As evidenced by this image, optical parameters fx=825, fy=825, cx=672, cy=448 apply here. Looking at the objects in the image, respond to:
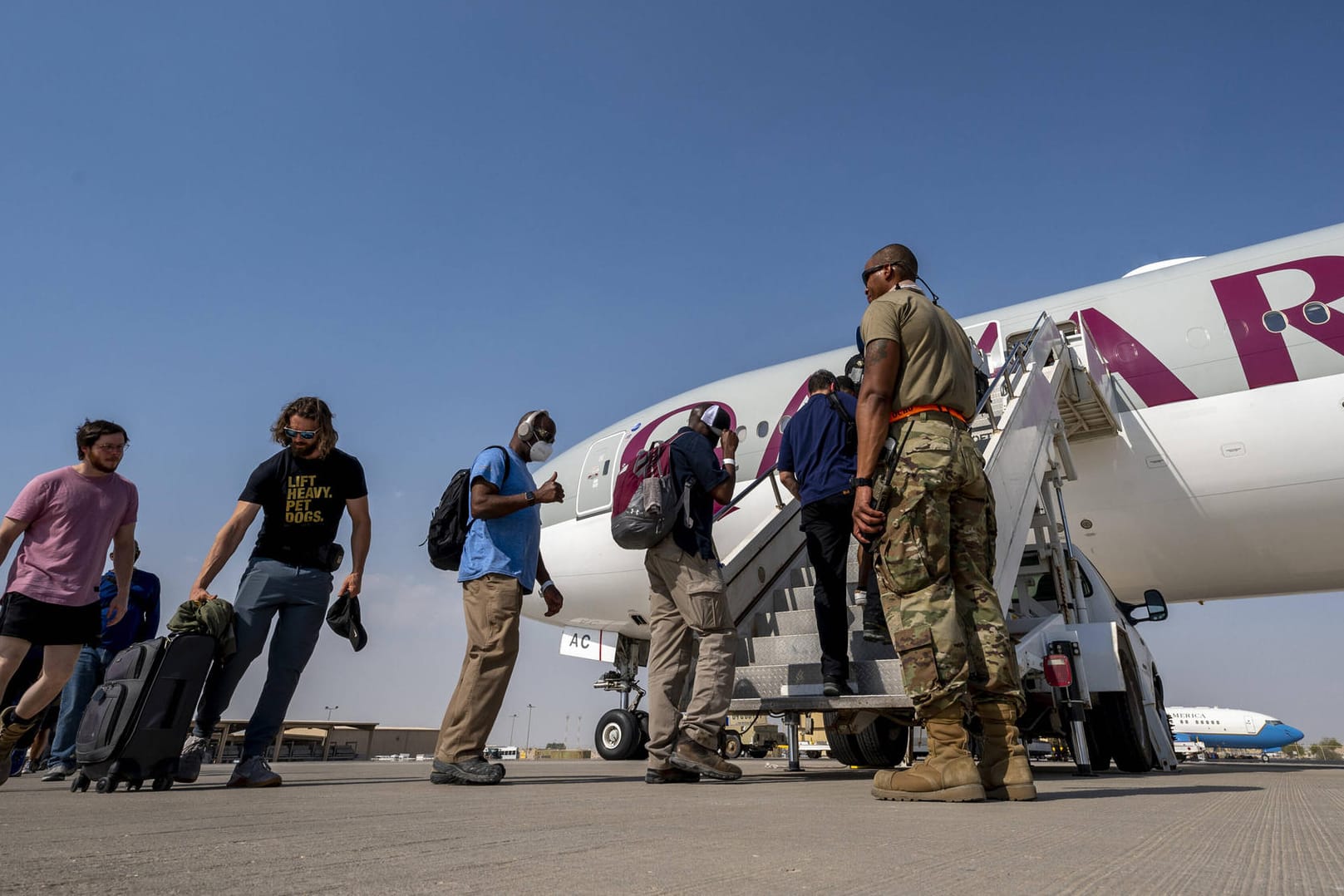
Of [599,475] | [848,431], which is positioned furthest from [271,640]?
[599,475]

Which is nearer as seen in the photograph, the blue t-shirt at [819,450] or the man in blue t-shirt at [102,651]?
the blue t-shirt at [819,450]

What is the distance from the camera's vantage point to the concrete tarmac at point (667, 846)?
3.63 ft

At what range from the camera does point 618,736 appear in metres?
7.80

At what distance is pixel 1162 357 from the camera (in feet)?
25.7

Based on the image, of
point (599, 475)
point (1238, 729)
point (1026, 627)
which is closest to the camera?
point (1026, 627)

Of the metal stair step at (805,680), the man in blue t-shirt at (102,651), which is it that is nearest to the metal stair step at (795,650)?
the metal stair step at (805,680)

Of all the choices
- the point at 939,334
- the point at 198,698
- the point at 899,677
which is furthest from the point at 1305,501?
the point at 198,698

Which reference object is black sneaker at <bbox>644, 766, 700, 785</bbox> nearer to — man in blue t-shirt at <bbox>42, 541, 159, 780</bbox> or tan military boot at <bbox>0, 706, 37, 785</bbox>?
tan military boot at <bbox>0, 706, 37, 785</bbox>

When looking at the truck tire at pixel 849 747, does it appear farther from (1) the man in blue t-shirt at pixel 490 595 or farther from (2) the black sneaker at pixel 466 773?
(2) the black sneaker at pixel 466 773

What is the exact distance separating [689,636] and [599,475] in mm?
7276

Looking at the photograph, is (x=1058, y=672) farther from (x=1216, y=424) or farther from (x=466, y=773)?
(x=1216, y=424)

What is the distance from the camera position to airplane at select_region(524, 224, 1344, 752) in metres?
7.16

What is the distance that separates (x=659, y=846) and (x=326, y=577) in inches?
114

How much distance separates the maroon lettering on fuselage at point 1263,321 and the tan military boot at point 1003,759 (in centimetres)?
623
